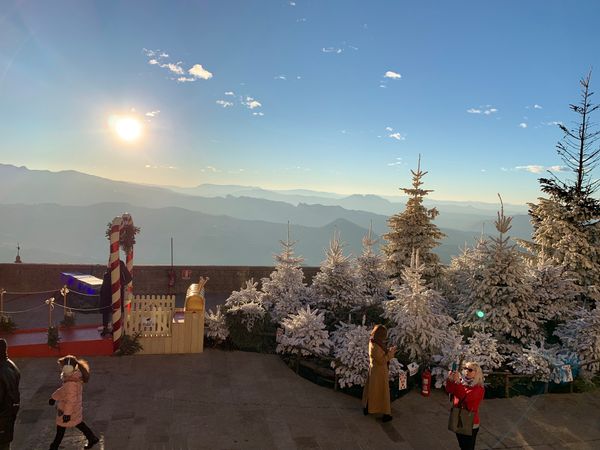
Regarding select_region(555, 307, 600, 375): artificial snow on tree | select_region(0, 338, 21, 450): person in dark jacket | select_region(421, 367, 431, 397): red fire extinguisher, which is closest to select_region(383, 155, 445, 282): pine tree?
select_region(555, 307, 600, 375): artificial snow on tree

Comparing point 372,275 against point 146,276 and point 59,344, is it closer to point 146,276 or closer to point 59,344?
point 59,344

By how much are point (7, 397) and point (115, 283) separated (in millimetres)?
5188

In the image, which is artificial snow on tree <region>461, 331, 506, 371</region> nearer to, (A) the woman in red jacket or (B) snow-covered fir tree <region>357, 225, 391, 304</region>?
(A) the woman in red jacket

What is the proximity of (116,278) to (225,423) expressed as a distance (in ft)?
16.7

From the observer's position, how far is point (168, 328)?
11.2 metres

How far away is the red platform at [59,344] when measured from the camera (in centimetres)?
1031

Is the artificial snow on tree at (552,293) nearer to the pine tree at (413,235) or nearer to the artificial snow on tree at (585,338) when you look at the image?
the artificial snow on tree at (585,338)

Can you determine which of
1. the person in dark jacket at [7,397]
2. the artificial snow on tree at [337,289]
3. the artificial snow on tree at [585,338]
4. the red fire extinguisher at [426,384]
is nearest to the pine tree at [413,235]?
the artificial snow on tree at [337,289]

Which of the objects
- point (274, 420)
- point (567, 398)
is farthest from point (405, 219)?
point (274, 420)

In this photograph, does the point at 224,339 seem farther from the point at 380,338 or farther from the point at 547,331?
the point at 547,331

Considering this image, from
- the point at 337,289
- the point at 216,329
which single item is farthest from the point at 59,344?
the point at 337,289

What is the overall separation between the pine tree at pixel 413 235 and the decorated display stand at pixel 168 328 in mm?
8719

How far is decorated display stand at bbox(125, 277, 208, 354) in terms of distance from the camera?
11.0 meters

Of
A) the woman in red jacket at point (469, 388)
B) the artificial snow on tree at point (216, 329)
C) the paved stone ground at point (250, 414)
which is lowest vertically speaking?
the paved stone ground at point (250, 414)
